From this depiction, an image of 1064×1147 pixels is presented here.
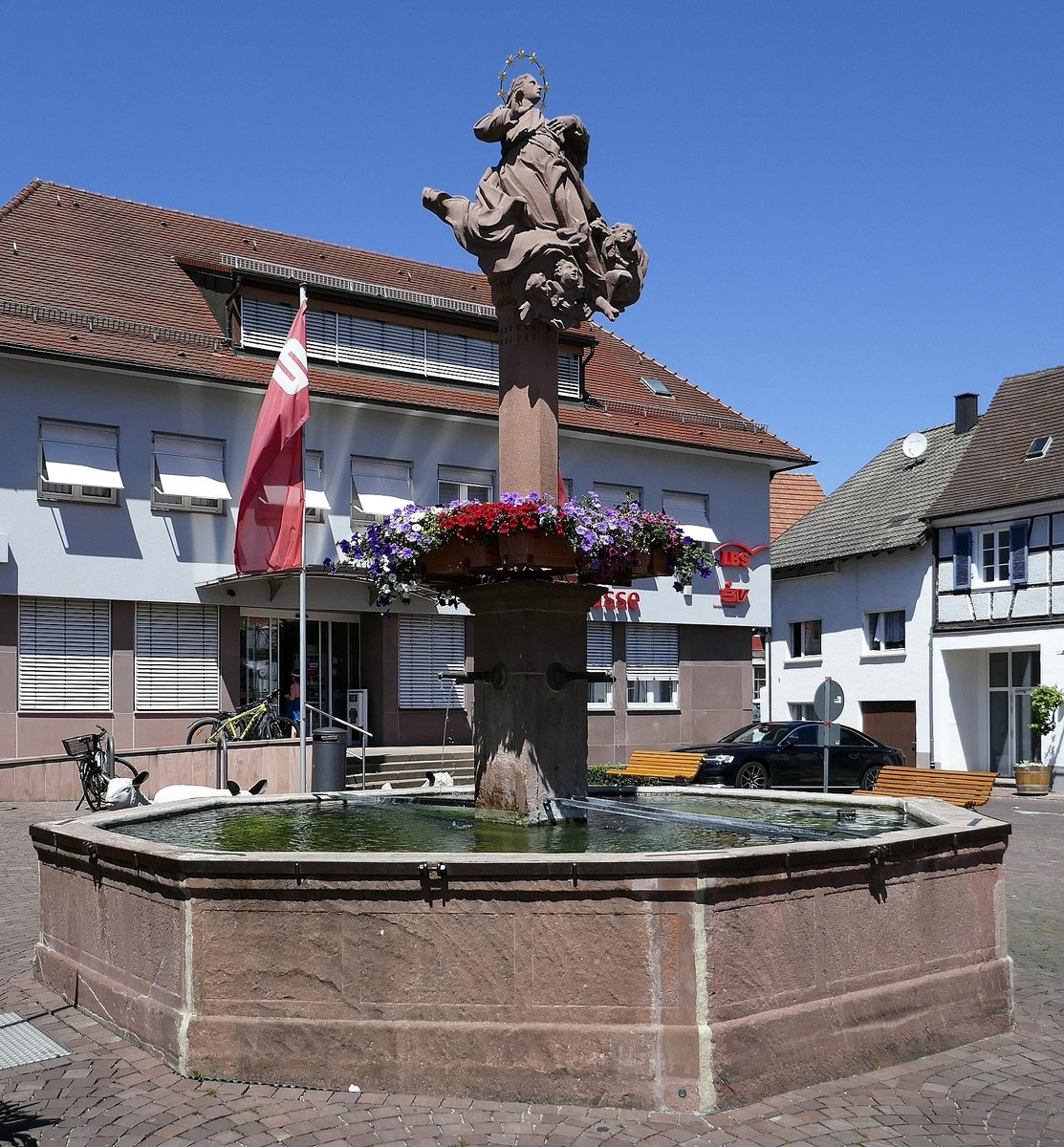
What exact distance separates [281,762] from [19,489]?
22.3 feet

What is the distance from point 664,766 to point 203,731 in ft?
28.9

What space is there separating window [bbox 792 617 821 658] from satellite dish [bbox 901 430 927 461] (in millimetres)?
5991

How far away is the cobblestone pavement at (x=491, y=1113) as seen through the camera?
5531 millimetres

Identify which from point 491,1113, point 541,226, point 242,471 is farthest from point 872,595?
point 491,1113

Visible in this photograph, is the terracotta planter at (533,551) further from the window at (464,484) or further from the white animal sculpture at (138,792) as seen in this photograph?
the window at (464,484)

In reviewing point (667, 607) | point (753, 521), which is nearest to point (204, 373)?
point (667, 607)

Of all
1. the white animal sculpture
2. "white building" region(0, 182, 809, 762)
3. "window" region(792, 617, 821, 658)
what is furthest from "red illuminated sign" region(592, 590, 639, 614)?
A: the white animal sculpture

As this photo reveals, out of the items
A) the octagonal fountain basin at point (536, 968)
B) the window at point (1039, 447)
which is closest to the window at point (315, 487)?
the window at point (1039, 447)

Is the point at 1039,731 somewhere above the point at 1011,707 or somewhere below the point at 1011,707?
below

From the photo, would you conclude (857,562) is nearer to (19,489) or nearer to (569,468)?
(569,468)

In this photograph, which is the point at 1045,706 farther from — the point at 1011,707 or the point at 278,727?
the point at 278,727

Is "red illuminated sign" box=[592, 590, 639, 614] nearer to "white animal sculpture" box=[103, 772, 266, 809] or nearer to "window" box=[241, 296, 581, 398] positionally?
"window" box=[241, 296, 581, 398]

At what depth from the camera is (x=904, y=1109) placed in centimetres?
596

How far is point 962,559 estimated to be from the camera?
37.1m
